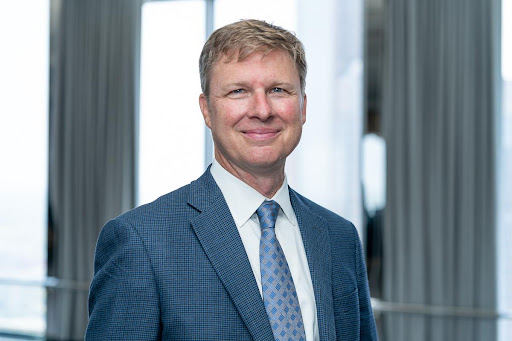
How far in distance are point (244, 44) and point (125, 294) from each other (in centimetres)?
61

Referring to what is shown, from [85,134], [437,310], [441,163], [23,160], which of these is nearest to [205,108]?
[441,163]

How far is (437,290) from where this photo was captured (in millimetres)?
4414

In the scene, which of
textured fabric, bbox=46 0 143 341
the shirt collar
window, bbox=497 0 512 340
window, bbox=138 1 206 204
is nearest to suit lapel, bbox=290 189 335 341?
the shirt collar

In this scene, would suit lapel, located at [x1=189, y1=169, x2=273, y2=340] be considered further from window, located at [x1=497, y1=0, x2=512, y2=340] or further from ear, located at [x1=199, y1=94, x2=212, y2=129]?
window, located at [x1=497, y1=0, x2=512, y2=340]

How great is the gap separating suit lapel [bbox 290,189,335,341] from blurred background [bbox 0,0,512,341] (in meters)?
2.89

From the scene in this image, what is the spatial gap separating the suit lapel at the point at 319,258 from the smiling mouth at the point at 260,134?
0.26m

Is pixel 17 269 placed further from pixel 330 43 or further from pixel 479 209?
pixel 479 209

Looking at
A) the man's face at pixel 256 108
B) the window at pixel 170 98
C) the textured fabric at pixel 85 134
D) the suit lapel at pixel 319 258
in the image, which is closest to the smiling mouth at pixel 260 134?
the man's face at pixel 256 108

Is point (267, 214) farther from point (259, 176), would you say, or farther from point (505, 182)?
point (505, 182)

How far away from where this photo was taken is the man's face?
151 centimetres

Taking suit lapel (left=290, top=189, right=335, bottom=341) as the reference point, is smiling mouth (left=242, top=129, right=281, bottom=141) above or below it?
above

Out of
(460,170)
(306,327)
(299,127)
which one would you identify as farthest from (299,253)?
(460,170)

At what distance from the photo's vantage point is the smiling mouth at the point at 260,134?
152cm

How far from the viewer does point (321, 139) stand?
191 inches
